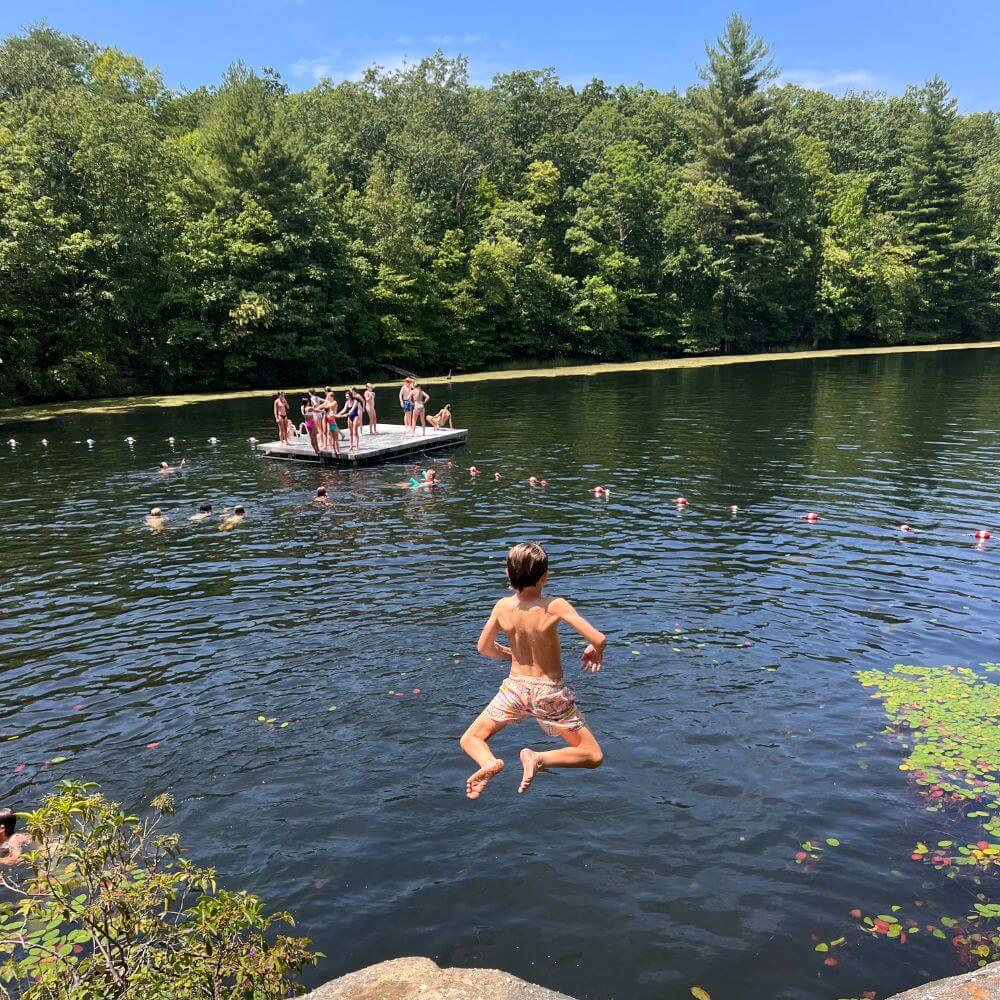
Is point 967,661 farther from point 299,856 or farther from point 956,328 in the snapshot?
point 956,328

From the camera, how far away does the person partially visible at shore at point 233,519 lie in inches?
880

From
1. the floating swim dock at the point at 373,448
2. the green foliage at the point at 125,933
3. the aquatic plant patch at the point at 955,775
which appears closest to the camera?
the green foliage at the point at 125,933

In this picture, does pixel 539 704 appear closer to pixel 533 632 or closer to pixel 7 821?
pixel 533 632

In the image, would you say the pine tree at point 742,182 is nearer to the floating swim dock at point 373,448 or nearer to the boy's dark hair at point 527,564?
the floating swim dock at point 373,448

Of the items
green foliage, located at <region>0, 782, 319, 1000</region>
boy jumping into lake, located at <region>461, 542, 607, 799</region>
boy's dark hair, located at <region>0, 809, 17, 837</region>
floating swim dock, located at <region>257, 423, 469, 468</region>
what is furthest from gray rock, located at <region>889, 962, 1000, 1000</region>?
floating swim dock, located at <region>257, 423, 469, 468</region>

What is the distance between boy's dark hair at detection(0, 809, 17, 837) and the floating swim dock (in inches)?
865

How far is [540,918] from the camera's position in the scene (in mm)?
7449

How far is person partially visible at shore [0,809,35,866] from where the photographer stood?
27.7ft

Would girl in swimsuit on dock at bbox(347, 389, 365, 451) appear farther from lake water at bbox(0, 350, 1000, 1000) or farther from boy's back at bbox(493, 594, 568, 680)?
boy's back at bbox(493, 594, 568, 680)

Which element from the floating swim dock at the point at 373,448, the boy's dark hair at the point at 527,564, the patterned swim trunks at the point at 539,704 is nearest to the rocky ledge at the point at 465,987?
the patterned swim trunks at the point at 539,704

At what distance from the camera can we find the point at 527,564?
7465 mm

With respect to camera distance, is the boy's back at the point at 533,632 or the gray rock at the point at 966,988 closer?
the gray rock at the point at 966,988

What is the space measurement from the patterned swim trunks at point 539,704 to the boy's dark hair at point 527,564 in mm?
1001

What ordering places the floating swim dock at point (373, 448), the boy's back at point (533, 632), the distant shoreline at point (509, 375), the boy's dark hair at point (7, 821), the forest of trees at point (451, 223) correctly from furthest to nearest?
the forest of trees at point (451, 223)
the distant shoreline at point (509, 375)
the floating swim dock at point (373, 448)
the boy's dark hair at point (7, 821)
the boy's back at point (533, 632)
